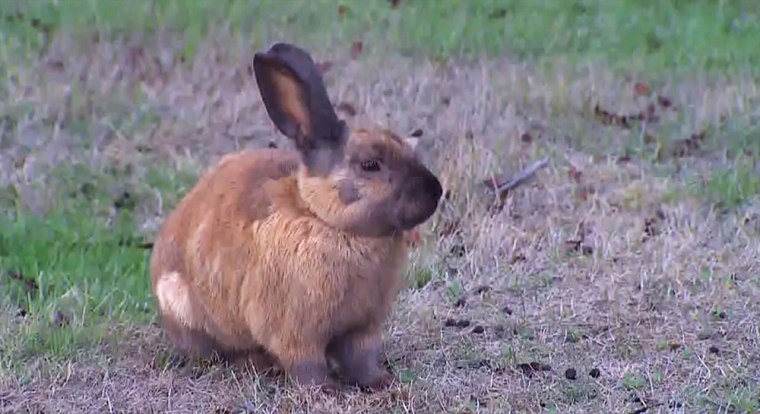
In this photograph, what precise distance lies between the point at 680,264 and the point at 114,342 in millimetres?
2918

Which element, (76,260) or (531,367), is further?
(76,260)

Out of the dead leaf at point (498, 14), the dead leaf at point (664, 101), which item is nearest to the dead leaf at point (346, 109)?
the dead leaf at point (664, 101)

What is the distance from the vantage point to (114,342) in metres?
5.95

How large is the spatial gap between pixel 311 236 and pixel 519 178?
3441 millimetres

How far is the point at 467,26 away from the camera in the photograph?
36.9 feet

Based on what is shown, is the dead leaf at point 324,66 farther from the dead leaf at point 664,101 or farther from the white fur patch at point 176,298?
the white fur patch at point 176,298

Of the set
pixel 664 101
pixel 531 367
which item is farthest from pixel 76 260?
pixel 664 101

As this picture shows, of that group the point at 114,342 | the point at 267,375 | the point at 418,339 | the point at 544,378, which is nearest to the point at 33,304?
the point at 114,342

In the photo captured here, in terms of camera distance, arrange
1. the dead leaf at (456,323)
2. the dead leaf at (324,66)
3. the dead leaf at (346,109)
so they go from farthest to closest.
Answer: the dead leaf at (324,66)
the dead leaf at (346,109)
the dead leaf at (456,323)

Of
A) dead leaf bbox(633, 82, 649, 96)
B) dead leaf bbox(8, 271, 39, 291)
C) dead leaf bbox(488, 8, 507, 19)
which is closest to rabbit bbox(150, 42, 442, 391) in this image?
dead leaf bbox(8, 271, 39, 291)

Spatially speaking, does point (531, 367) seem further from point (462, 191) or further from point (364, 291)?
point (462, 191)

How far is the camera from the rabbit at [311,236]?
5.07 m

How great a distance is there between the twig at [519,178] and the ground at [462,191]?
4 centimetres

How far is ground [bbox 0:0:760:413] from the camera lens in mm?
5582
